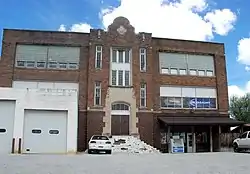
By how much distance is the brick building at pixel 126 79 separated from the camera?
31.3 meters

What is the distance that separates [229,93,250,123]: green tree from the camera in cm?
5428

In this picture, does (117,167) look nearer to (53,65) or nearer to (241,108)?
(53,65)

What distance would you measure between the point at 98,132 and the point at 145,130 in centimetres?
449

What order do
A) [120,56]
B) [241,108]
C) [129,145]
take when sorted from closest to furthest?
[129,145]
[120,56]
[241,108]

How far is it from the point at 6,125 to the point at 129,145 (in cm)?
1036

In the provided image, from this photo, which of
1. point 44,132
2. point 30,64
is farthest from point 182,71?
point 44,132

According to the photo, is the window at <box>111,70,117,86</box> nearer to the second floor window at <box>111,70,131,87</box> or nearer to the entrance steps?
the second floor window at <box>111,70,131,87</box>

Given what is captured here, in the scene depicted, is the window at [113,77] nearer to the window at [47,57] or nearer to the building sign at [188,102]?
the window at [47,57]

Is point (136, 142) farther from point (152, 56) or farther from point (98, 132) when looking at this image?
point (152, 56)

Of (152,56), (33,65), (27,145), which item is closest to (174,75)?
(152,56)

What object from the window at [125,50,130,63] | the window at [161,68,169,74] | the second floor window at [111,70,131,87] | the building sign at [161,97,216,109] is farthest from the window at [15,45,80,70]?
the building sign at [161,97,216,109]

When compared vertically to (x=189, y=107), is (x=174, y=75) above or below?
above

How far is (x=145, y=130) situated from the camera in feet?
104

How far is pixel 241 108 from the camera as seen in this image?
5603 cm
